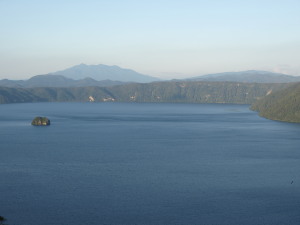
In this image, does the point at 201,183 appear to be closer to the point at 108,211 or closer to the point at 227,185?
the point at 227,185

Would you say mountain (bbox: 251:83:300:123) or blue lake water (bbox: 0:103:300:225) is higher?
mountain (bbox: 251:83:300:123)

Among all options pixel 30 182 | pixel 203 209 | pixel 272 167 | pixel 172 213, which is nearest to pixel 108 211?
pixel 172 213

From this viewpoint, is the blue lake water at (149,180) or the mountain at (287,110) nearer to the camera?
the blue lake water at (149,180)

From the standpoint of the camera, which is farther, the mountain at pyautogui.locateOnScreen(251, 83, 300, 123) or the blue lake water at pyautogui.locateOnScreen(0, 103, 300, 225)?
the mountain at pyautogui.locateOnScreen(251, 83, 300, 123)

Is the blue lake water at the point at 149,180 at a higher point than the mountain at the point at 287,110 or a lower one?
lower

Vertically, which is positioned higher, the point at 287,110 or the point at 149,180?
the point at 287,110

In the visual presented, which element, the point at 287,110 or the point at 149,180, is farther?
the point at 287,110

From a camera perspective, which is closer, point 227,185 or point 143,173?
point 227,185

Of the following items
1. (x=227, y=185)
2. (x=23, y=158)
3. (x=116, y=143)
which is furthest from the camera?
(x=116, y=143)
